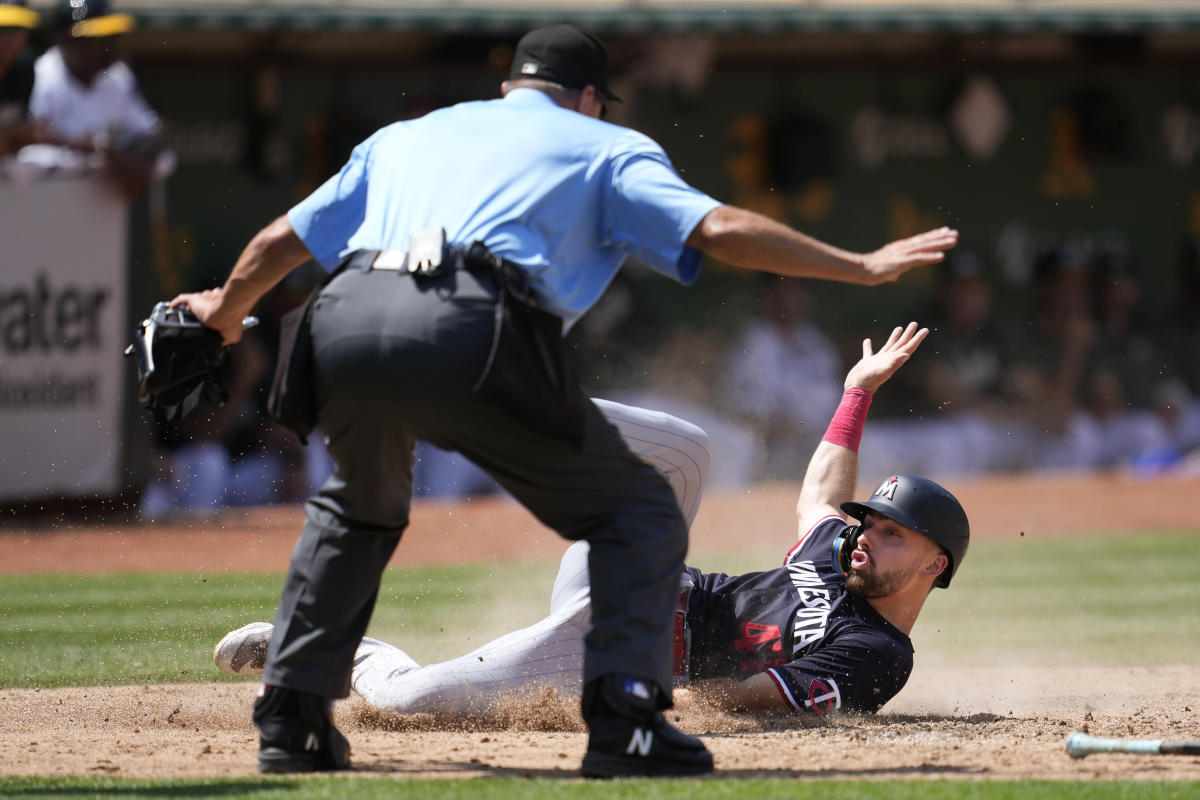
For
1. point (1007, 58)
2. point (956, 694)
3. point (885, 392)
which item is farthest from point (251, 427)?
point (1007, 58)

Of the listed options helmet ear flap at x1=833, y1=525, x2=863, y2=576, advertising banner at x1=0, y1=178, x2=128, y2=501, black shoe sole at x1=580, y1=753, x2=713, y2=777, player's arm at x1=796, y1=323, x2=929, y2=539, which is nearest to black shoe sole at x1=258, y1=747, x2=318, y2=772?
black shoe sole at x1=580, y1=753, x2=713, y2=777

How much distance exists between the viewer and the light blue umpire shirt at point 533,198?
145 inches

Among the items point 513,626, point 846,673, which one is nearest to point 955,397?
point 513,626

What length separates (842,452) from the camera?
5297 mm

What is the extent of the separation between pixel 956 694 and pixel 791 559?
1.23 m

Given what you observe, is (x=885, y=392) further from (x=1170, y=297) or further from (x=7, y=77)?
(x=7, y=77)

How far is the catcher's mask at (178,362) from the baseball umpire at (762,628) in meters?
0.88

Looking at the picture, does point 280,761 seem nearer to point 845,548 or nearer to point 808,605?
point 808,605

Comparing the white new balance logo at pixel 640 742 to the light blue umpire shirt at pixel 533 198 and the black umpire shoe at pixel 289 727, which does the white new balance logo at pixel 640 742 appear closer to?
the black umpire shoe at pixel 289 727

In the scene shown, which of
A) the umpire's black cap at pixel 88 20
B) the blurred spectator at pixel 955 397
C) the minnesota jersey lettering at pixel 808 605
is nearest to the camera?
the minnesota jersey lettering at pixel 808 605

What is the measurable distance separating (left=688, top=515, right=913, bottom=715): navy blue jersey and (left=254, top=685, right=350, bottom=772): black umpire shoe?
1471mm

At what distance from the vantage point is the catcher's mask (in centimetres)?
414

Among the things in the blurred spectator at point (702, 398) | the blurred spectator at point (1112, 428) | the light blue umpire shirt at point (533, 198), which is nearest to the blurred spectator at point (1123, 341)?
the blurred spectator at point (1112, 428)

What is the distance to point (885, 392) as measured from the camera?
1364cm
